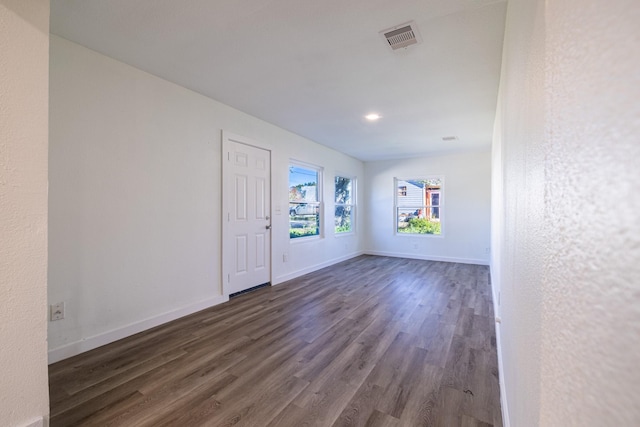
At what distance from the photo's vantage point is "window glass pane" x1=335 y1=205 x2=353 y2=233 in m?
6.04

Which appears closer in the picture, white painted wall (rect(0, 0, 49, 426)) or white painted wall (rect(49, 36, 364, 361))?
white painted wall (rect(0, 0, 49, 426))

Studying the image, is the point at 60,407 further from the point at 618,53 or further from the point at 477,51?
the point at 477,51

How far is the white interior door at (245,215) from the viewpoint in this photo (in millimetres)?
3414

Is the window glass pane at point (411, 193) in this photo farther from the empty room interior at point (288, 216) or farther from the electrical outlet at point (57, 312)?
the electrical outlet at point (57, 312)

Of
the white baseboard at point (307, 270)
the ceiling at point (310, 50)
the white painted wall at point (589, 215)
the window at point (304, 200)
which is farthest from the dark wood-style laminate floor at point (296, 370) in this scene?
the ceiling at point (310, 50)

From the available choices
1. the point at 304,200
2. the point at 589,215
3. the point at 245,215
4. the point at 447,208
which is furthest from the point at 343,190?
the point at 589,215

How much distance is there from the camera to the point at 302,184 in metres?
5.02

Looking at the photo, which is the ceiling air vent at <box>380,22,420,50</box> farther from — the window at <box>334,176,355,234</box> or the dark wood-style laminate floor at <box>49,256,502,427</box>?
the window at <box>334,176,355,234</box>

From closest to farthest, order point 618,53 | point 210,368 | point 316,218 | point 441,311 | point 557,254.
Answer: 1. point 618,53
2. point 557,254
3. point 210,368
4. point 441,311
5. point 316,218

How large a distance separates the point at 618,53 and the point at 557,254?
1.13 feet

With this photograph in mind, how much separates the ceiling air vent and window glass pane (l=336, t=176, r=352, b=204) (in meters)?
4.00

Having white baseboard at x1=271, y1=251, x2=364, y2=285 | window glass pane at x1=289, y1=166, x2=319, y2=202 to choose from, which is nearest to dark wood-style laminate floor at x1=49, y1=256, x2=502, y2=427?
white baseboard at x1=271, y1=251, x2=364, y2=285

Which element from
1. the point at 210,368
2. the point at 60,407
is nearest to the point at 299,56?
the point at 210,368

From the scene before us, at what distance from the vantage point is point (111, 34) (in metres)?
2.05
